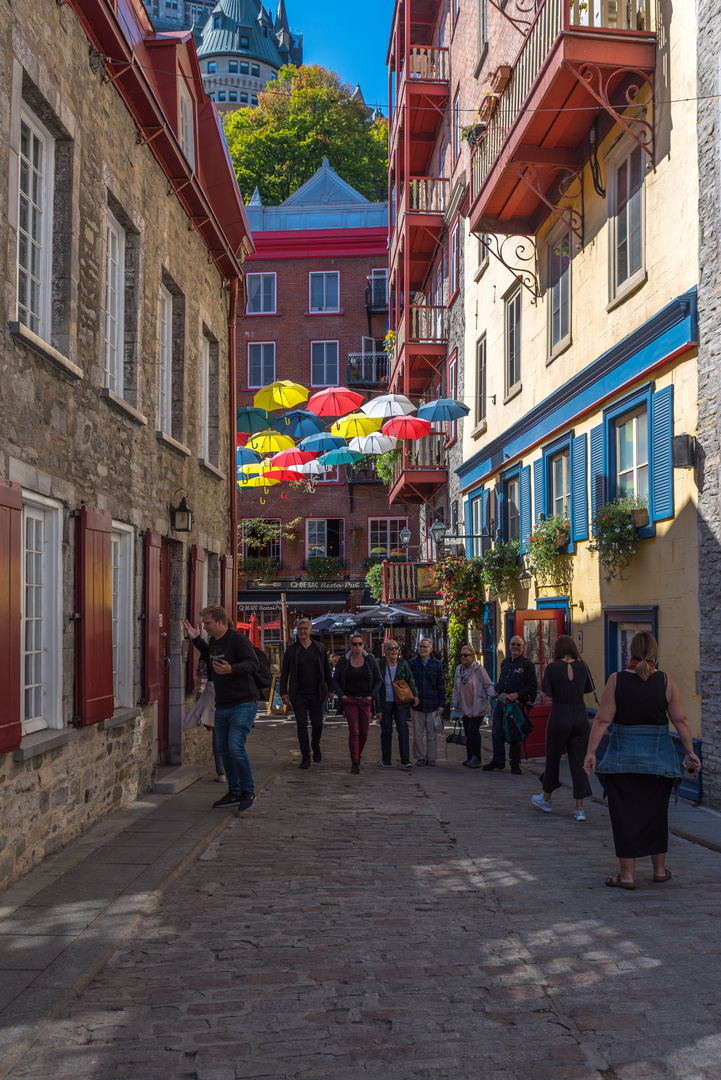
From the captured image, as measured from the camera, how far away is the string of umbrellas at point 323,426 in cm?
2027

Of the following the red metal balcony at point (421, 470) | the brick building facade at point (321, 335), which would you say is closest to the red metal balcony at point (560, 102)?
the red metal balcony at point (421, 470)

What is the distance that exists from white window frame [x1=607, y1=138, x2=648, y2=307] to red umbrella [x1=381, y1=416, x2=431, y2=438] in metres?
8.38

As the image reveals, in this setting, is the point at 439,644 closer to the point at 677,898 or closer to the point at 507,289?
the point at 507,289

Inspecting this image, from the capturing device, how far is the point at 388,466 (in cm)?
2902

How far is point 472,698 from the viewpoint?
12797mm

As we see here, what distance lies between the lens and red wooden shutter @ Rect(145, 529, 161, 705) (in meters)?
10.1

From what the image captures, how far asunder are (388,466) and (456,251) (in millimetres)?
7624

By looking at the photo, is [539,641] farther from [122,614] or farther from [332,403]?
[332,403]

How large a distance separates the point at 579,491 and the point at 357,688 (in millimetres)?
3913

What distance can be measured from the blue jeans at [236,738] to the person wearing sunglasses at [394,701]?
13.3 ft

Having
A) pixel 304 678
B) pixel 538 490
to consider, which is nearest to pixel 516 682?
pixel 304 678

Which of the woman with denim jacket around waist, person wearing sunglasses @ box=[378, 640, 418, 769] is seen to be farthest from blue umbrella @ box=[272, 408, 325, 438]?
the woman with denim jacket around waist

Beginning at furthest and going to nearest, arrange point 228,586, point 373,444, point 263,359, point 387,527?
Answer: point 263,359, point 387,527, point 373,444, point 228,586

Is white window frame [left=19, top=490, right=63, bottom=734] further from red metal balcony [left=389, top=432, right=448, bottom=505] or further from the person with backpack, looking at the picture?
red metal balcony [left=389, top=432, right=448, bottom=505]
